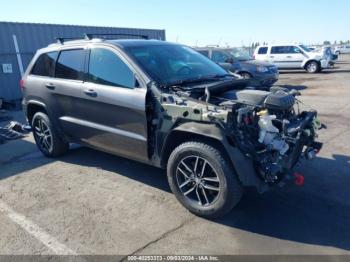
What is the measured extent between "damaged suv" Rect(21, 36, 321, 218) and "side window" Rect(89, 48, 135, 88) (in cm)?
1

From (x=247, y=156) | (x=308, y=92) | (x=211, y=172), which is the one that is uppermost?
(x=247, y=156)

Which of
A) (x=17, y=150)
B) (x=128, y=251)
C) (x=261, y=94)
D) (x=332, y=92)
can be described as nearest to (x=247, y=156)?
(x=261, y=94)

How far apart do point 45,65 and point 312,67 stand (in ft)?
60.7

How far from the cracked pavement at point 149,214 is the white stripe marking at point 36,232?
2 cm

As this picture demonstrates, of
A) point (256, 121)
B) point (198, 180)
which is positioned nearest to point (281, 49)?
point (256, 121)

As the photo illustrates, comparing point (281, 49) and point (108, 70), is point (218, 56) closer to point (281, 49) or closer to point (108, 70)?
point (281, 49)

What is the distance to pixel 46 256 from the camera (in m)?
3.35

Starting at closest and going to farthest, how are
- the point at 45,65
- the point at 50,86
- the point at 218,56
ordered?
the point at 50,86
the point at 45,65
the point at 218,56

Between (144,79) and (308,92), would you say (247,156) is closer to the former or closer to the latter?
(144,79)

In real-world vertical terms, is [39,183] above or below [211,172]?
below

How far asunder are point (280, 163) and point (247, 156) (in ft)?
1.28

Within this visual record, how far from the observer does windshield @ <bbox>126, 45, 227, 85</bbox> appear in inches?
175

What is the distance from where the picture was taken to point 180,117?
12.9ft

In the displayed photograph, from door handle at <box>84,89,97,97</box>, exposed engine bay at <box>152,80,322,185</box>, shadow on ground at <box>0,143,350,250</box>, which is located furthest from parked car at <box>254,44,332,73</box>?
door handle at <box>84,89,97,97</box>
